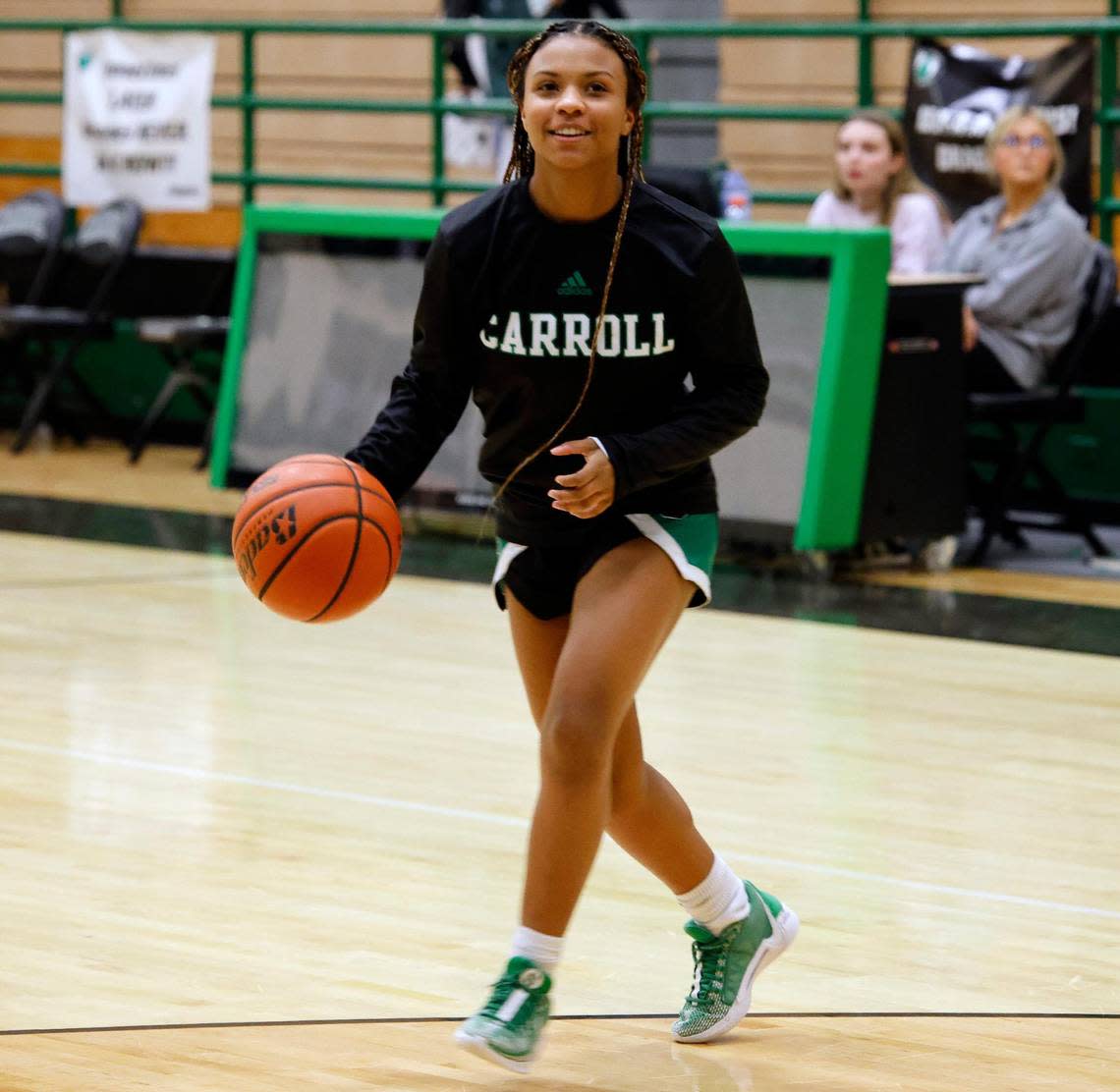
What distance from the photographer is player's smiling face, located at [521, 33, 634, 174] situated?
3.64 m

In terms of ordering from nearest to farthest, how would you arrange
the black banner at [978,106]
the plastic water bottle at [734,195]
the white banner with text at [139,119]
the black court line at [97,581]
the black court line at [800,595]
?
the black court line at [800,595]
the black court line at [97,581]
the black banner at [978,106]
the plastic water bottle at [734,195]
the white banner with text at [139,119]

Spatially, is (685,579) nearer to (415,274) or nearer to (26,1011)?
(26,1011)

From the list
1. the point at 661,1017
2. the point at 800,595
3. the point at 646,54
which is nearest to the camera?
the point at 661,1017

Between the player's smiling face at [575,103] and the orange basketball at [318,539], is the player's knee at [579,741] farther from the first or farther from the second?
the player's smiling face at [575,103]

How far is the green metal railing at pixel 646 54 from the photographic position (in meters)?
9.66

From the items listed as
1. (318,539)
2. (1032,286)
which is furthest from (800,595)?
(318,539)

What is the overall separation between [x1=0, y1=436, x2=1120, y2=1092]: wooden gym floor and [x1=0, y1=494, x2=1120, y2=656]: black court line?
26 mm

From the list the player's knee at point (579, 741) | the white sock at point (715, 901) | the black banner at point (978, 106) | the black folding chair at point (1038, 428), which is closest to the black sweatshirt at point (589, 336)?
the player's knee at point (579, 741)

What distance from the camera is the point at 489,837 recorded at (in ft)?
17.1

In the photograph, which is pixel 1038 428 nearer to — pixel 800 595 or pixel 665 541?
pixel 800 595

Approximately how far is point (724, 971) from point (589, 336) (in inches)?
42.9

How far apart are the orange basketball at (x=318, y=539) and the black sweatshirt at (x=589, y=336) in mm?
216

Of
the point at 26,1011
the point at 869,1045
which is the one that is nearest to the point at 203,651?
the point at 26,1011

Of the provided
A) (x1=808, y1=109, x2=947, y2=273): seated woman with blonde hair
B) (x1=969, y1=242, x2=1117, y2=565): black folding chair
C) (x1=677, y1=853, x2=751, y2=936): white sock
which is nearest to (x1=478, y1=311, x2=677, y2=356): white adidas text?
(x1=677, y1=853, x2=751, y2=936): white sock
